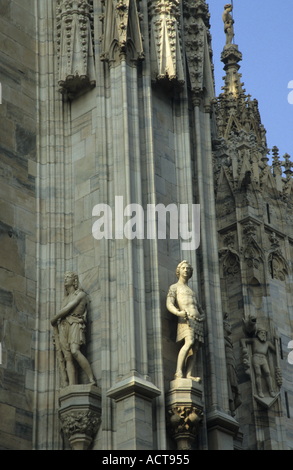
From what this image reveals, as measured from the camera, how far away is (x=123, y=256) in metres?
17.6

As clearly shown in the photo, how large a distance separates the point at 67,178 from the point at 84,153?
0.50 meters

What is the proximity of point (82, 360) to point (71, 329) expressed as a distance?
0.55 m

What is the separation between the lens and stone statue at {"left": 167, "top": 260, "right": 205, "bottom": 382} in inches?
680

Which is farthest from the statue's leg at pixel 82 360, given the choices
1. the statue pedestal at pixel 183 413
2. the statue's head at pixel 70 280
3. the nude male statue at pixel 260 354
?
the nude male statue at pixel 260 354

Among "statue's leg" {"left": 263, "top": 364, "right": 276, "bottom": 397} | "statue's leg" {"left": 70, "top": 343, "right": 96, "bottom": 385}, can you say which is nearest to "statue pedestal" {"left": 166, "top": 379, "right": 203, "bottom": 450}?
"statue's leg" {"left": 70, "top": 343, "right": 96, "bottom": 385}

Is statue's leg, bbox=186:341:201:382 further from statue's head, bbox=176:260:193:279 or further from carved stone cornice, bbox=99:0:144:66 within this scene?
carved stone cornice, bbox=99:0:144:66

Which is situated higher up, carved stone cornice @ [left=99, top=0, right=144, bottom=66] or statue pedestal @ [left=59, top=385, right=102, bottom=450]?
carved stone cornice @ [left=99, top=0, right=144, bottom=66]

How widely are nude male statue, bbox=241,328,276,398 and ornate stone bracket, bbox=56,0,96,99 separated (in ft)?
33.0

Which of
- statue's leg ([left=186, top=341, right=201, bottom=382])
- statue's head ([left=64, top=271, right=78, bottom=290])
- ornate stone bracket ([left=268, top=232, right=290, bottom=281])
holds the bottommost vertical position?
statue's leg ([left=186, top=341, right=201, bottom=382])

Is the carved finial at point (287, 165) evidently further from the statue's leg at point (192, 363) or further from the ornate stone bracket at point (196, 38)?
the statue's leg at point (192, 363)

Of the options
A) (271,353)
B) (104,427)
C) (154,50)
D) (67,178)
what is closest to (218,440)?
(104,427)

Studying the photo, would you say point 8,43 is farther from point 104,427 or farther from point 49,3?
point 104,427

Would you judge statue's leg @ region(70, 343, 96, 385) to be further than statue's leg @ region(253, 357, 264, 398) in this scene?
No

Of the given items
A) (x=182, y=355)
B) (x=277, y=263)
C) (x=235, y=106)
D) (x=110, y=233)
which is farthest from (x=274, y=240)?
(x=182, y=355)
